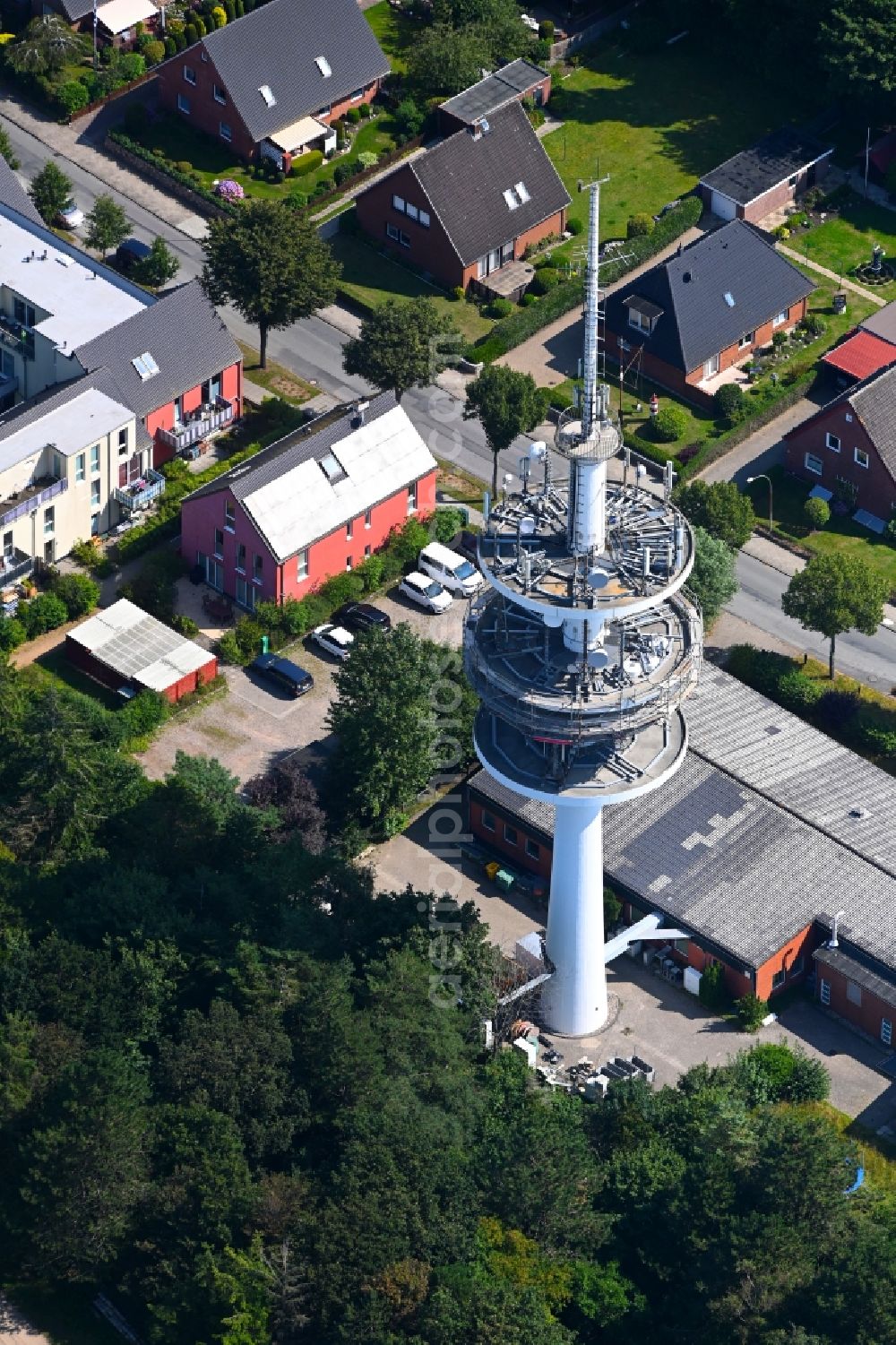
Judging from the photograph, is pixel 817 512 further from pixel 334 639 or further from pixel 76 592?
pixel 76 592

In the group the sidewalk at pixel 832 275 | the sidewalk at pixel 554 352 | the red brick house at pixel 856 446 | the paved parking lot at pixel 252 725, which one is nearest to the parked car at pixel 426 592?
the paved parking lot at pixel 252 725

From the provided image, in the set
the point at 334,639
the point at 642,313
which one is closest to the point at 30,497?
the point at 334,639

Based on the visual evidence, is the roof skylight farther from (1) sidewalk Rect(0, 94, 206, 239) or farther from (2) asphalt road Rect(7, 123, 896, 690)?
(1) sidewalk Rect(0, 94, 206, 239)

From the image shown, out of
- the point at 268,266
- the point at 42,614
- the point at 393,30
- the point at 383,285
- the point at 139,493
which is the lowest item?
the point at 42,614

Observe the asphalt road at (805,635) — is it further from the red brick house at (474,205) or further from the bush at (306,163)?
the bush at (306,163)

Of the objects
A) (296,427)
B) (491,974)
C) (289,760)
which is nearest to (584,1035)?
(491,974)

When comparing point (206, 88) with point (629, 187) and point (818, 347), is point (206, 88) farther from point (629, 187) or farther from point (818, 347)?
point (818, 347)
